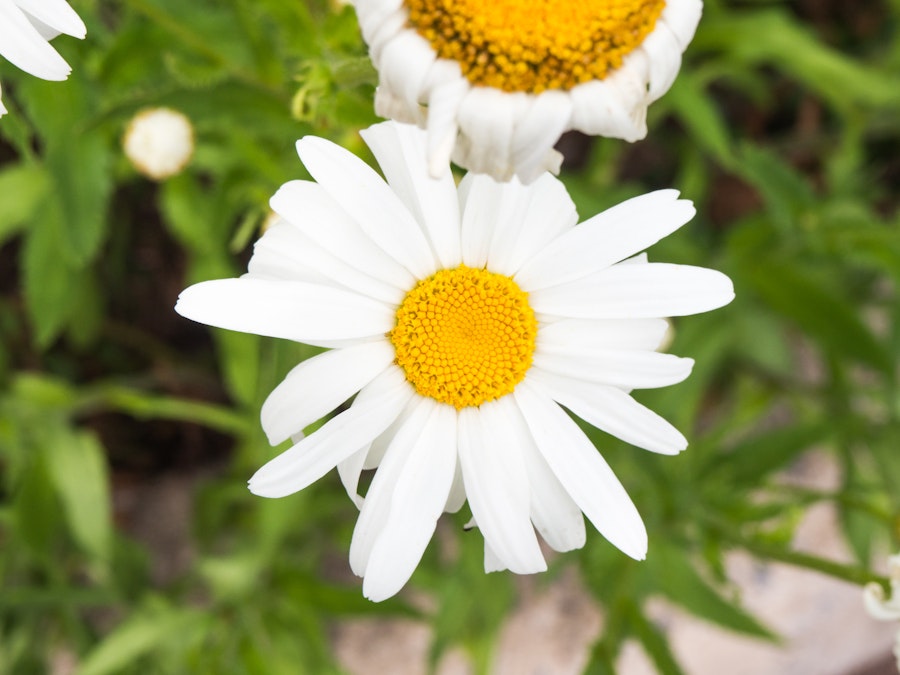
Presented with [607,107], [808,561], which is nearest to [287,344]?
[607,107]

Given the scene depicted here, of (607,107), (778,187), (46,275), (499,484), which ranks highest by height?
(607,107)

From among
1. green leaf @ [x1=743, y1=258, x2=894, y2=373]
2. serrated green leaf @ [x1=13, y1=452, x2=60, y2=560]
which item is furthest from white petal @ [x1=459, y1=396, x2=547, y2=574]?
serrated green leaf @ [x1=13, y1=452, x2=60, y2=560]

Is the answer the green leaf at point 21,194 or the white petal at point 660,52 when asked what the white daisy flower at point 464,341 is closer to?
the white petal at point 660,52

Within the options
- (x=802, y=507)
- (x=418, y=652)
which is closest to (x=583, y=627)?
(x=418, y=652)

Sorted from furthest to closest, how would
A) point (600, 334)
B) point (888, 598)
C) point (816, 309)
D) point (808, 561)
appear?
point (816, 309)
point (808, 561)
point (888, 598)
point (600, 334)

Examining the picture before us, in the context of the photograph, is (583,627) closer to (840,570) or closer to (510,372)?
(840,570)

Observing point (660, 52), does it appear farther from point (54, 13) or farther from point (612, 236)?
point (54, 13)

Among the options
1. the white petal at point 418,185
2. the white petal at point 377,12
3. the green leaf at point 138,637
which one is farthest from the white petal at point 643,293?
the green leaf at point 138,637
